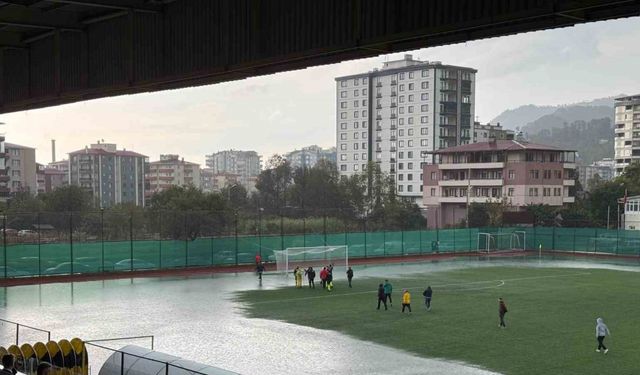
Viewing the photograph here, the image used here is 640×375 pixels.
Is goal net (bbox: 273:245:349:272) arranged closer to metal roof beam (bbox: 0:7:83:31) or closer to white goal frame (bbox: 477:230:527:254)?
white goal frame (bbox: 477:230:527:254)

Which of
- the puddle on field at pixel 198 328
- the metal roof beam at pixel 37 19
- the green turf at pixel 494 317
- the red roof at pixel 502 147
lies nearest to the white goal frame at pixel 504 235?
the green turf at pixel 494 317

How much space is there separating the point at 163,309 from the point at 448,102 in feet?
372

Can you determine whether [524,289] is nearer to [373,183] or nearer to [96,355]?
[96,355]

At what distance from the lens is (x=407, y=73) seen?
142m

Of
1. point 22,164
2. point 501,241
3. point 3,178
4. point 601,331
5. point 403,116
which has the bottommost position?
point 501,241

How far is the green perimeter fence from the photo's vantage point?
4575 cm

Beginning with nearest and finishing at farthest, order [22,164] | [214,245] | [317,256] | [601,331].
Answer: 1. [601,331]
2. [214,245]
3. [317,256]
4. [22,164]

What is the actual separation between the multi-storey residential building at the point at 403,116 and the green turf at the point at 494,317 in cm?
9305

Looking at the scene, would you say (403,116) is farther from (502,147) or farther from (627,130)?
(627,130)

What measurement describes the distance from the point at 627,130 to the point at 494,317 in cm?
15250

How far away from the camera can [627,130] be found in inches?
6511

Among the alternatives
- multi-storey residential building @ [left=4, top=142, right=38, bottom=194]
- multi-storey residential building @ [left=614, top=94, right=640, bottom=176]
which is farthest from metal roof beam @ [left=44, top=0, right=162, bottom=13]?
multi-storey residential building @ [left=614, top=94, right=640, bottom=176]

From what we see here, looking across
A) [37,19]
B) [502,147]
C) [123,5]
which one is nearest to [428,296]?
[123,5]

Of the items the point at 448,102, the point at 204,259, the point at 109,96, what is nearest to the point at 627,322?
the point at 109,96
